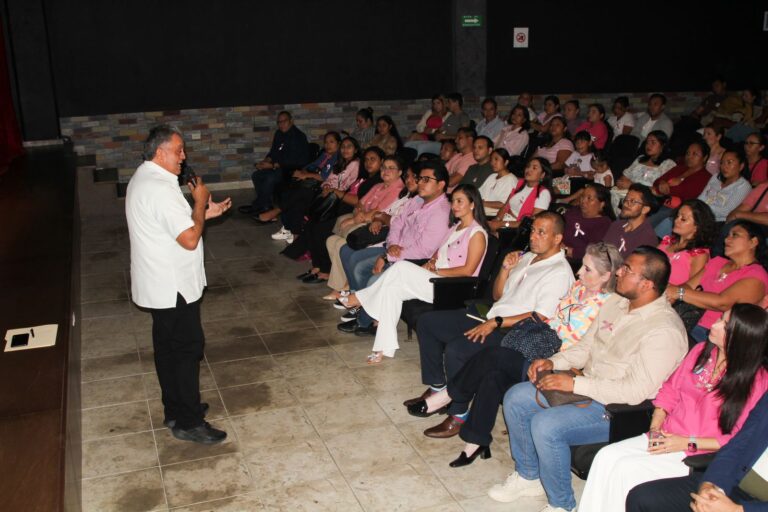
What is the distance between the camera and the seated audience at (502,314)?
3.88 m

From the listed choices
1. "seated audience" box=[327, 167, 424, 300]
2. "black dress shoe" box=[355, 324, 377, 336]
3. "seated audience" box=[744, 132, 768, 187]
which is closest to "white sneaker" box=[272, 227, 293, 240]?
"seated audience" box=[327, 167, 424, 300]

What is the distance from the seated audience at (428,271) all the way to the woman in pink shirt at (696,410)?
1.72 m

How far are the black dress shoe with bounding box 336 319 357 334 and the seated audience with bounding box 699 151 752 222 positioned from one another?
2779mm

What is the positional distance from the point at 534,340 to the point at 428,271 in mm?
1268

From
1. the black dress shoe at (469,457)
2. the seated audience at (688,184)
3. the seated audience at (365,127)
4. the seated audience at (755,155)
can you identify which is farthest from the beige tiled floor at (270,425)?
the seated audience at (365,127)

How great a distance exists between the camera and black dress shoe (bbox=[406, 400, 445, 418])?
415 centimetres

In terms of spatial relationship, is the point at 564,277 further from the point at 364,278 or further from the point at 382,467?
the point at 364,278

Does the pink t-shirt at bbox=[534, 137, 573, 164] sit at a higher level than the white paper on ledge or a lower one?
higher

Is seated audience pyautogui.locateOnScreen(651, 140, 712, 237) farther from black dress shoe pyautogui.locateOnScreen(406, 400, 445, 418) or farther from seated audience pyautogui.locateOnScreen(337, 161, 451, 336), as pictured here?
black dress shoe pyautogui.locateOnScreen(406, 400, 445, 418)

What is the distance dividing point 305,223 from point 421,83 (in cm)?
447

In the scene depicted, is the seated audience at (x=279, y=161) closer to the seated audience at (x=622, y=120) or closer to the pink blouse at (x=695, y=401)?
the seated audience at (x=622, y=120)

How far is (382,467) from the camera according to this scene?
12.1 feet

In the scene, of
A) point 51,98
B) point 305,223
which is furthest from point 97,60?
point 305,223

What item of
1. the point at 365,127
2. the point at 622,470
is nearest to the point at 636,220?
the point at 622,470
